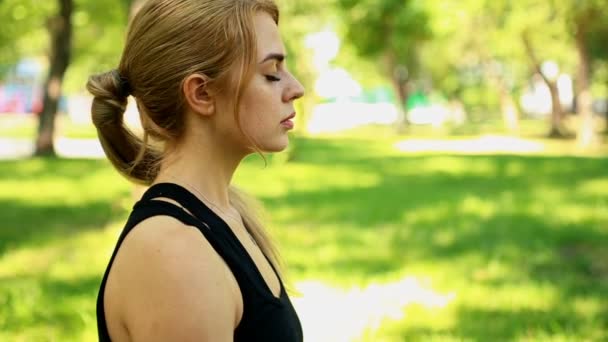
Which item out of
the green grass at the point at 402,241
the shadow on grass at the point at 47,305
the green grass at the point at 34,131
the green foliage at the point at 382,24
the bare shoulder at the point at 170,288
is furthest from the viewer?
the green grass at the point at 34,131

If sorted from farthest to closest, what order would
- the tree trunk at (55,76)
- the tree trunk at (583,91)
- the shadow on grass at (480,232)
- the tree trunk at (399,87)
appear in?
the tree trunk at (399,87)
the tree trunk at (583,91)
the tree trunk at (55,76)
the shadow on grass at (480,232)

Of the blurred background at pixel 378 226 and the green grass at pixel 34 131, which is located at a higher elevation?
the blurred background at pixel 378 226

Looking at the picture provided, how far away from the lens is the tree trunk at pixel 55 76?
72.2ft

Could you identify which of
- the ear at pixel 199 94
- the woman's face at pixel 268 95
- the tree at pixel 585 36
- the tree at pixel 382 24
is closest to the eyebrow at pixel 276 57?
the woman's face at pixel 268 95

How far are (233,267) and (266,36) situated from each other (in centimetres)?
46

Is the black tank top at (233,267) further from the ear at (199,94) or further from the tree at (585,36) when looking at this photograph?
the tree at (585,36)

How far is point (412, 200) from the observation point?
13773 millimetres

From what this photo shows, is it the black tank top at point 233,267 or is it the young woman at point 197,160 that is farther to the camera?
the black tank top at point 233,267

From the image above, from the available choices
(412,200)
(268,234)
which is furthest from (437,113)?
(268,234)

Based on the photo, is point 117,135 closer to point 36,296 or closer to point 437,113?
point 36,296

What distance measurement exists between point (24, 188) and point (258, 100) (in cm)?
1354

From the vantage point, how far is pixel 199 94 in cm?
178

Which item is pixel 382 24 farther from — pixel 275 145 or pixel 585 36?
pixel 275 145

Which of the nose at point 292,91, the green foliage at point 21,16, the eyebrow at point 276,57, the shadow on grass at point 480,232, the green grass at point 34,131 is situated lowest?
the green grass at point 34,131
